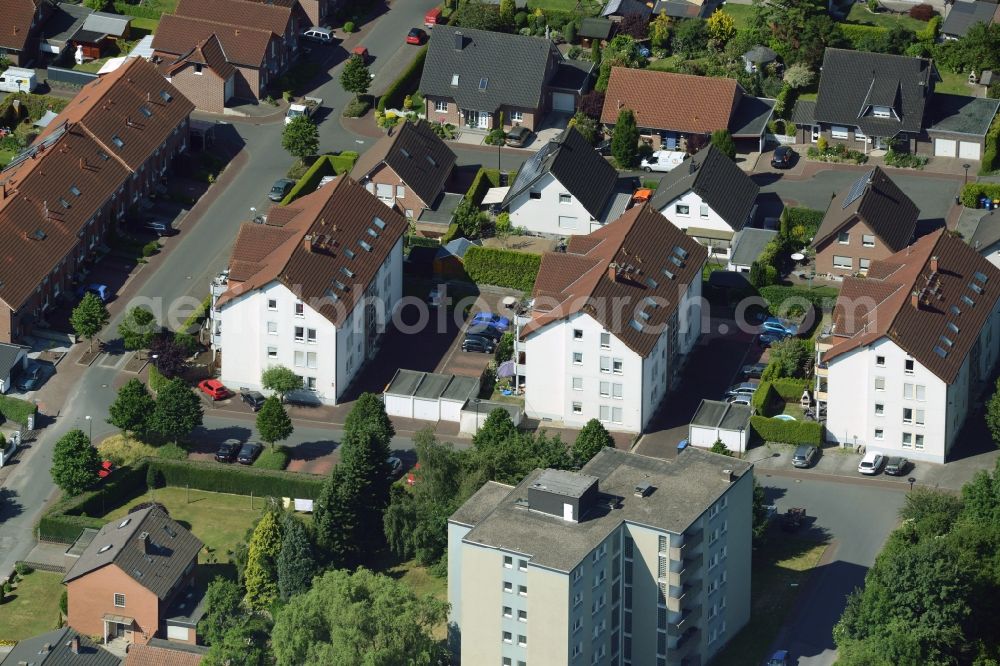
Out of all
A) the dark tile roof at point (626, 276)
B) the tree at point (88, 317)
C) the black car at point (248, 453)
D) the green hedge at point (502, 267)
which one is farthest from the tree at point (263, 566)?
the green hedge at point (502, 267)

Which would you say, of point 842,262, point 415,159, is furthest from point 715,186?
point 415,159

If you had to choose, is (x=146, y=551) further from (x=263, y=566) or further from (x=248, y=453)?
(x=248, y=453)

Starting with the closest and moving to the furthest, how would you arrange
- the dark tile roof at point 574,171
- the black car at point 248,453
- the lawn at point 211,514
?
1. the lawn at point 211,514
2. the black car at point 248,453
3. the dark tile roof at point 574,171

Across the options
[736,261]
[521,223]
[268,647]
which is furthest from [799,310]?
[268,647]

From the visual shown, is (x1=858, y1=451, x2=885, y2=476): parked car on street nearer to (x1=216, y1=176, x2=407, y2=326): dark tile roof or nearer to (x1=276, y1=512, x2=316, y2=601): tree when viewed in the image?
(x1=216, y1=176, x2=407, y2=326): dark tile roof

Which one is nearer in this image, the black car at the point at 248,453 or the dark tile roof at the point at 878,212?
the black car at the point at 248,453

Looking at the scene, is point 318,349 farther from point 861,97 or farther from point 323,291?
point 861,97

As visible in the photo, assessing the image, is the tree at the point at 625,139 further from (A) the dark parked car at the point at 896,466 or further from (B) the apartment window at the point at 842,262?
(A) the dark parked car at the point at 896,466
